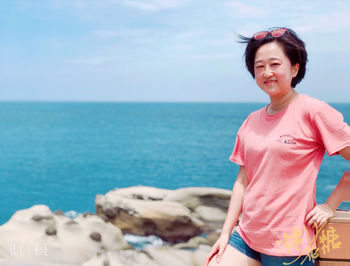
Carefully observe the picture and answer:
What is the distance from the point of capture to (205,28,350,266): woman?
4.47 feet

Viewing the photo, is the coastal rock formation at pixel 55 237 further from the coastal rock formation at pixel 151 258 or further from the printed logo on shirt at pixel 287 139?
the printed logo on shirt at pixel 287 139

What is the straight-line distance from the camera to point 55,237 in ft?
23.5

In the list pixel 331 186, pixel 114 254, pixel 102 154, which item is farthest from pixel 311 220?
pixel 102 154

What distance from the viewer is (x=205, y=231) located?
8102 mm

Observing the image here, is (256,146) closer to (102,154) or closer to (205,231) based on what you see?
(205,231)

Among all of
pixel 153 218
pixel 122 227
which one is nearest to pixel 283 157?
pixel 153 218

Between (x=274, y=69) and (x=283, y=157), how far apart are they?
0.33 meters

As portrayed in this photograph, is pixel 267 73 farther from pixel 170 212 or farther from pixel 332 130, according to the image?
pixel 170 212

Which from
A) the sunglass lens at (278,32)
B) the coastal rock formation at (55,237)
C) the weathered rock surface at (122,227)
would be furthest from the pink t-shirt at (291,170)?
the coastal rock formation at (55,237)

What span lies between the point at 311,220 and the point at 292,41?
646 millimetres

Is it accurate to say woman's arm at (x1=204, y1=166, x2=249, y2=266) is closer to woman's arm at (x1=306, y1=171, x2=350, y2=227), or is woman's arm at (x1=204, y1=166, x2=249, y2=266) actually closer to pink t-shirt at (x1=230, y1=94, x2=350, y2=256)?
pink t-shirt at (x1=230, y1=94, x2=350, y2=256)

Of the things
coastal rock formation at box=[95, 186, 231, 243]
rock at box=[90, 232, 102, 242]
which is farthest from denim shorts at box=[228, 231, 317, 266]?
coastal rock formation at box=[95, 186, 231, 243]

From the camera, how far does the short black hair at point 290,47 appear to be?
143 cm

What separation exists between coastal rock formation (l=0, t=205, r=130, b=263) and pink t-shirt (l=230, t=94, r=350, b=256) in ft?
19.3
